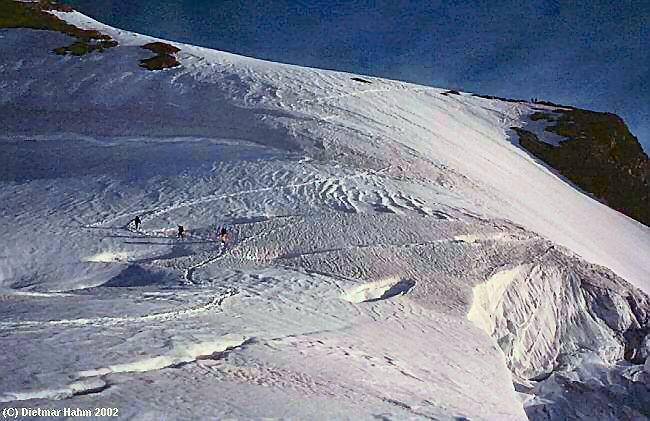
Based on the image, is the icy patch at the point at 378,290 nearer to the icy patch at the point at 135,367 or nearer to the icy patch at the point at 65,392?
the icy patch at the point at 135,367

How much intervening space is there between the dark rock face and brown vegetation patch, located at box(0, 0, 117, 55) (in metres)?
32.8

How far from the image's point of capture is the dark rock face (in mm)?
48719

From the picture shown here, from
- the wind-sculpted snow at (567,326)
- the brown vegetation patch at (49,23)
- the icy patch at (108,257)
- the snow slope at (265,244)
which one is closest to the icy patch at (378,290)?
the snow slope at (265,244)

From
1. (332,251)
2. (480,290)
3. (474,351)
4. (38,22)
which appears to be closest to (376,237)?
(332,251)

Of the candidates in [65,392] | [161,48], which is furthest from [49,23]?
[65,392]

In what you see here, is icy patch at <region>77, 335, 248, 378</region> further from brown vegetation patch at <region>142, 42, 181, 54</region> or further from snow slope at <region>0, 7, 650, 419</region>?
brown vegetation patch at <region>142, 42, 181, 54</region>

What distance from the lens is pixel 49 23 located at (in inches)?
2191

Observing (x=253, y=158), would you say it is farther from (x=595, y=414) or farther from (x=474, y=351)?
(x=595, y=414)

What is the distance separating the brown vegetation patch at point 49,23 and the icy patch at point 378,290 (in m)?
37.0

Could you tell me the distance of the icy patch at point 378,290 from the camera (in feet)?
56.3

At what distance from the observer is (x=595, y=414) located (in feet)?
46.6

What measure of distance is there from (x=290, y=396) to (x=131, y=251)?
1165 cm

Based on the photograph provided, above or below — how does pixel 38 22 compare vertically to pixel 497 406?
above

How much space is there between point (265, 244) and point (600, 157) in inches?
1565
